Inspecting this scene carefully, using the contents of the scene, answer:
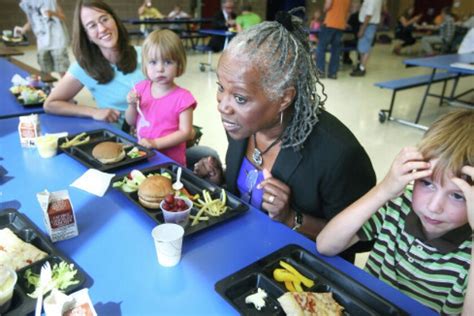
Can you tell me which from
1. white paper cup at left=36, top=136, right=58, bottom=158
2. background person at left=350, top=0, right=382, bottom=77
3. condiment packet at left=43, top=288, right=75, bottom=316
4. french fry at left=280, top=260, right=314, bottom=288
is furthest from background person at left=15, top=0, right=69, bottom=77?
background person at left=350, top=0, right=382, bottom=77

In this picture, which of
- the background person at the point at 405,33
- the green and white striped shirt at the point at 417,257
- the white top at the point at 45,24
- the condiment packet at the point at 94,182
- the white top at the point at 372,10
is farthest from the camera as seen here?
the background person at the point at 405,33

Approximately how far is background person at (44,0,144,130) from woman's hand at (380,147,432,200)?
172 centimetres

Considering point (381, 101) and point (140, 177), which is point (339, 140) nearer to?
point (140, 177)

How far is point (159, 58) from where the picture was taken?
2.01 m

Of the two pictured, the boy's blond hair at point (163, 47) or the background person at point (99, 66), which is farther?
the background person at point (99, 66)

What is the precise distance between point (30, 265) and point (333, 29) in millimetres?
6880

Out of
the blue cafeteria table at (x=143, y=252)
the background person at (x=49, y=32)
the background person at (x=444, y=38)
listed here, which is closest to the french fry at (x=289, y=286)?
the blue cafeteria table at (x=143, y=252)

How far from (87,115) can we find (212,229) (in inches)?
55.6

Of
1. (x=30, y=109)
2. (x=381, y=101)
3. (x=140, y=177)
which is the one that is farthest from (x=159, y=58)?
(x=381, y=101)

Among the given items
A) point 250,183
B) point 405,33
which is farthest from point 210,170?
point 405,33

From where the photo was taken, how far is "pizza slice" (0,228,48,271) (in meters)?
1.00

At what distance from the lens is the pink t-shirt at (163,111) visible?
2.14m

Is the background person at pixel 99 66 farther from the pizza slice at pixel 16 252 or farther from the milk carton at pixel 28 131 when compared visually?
the pizza slice at pixel 16 252

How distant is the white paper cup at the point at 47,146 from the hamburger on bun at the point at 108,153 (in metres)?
0.19
